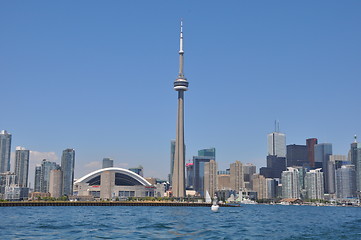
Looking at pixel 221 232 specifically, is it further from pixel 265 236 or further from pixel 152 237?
pixel 152 237

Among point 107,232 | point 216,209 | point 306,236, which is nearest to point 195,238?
point 107,232

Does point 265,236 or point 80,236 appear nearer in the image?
point 80,236

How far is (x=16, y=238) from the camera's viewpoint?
55.0 metres

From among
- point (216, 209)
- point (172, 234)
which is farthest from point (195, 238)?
point (216, 209)

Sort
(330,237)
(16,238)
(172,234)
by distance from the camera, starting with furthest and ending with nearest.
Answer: (330,237), (172,234), (16,238)

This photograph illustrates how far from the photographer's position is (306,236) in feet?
210

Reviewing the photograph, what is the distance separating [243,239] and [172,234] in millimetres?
9407

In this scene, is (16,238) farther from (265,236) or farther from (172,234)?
(265,236)


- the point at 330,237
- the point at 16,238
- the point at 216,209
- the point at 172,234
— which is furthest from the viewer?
the point at 216,209

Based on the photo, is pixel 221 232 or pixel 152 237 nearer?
pixel 152 237

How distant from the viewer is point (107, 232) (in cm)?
6272

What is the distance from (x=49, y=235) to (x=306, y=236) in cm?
3492

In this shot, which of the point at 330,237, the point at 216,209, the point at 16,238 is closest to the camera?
the point at 16,238

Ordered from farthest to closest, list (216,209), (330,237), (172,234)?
(216,209) < (330,237) < (172,234)
